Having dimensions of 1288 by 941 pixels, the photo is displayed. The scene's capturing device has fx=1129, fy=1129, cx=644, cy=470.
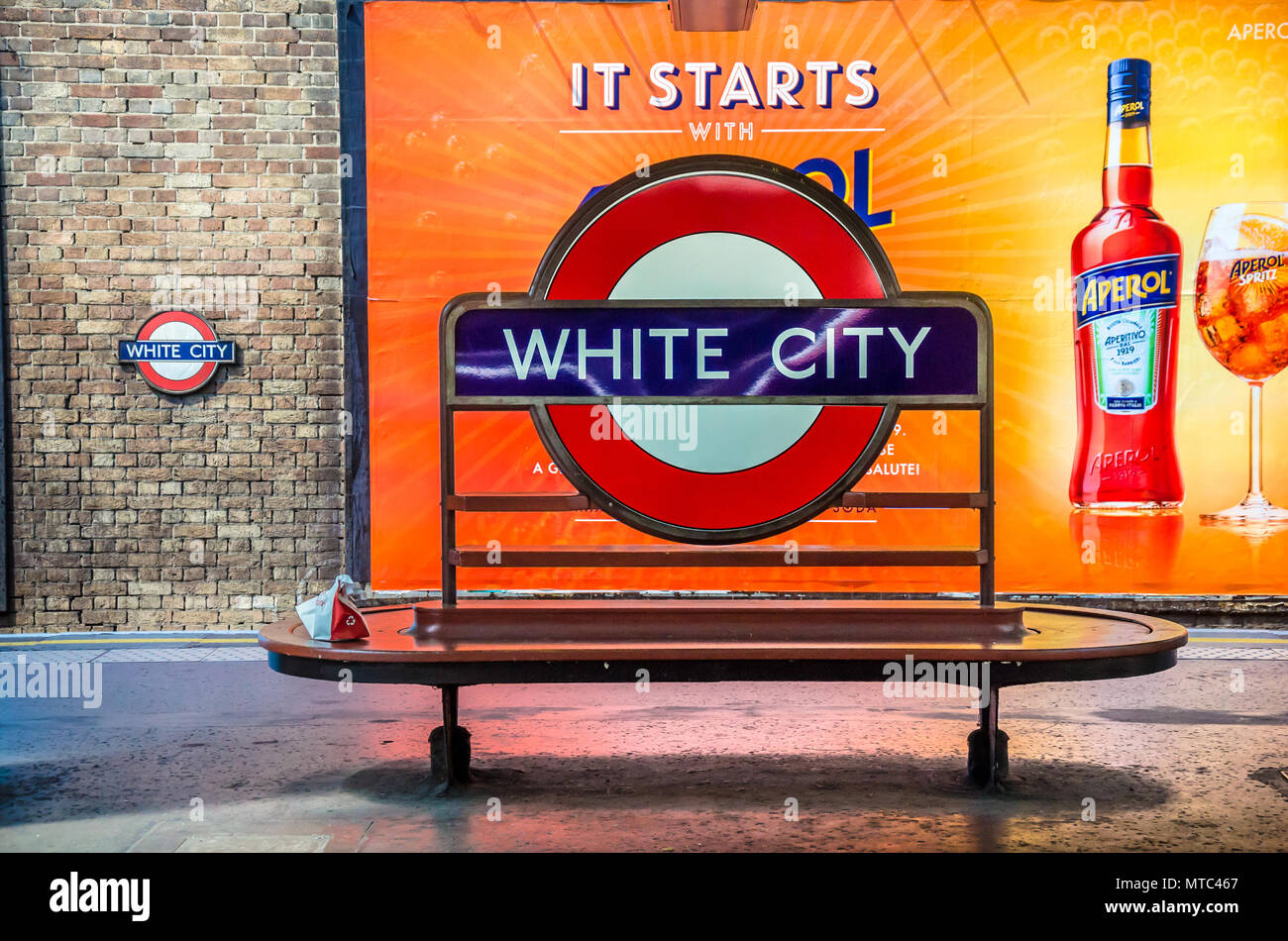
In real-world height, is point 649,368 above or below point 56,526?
above

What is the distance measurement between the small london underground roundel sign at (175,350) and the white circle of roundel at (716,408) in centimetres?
436

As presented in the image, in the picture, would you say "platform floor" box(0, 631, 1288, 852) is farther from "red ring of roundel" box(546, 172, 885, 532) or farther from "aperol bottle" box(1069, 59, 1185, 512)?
"aperol bottle" box(1069, 59, 1185, 512)

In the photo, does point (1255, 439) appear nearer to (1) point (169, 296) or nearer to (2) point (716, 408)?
(2) point (716, 408)

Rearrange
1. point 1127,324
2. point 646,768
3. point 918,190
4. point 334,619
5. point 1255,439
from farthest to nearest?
point 918,190, point 1255,439, point 1127,324, point 646,768, point 334,619

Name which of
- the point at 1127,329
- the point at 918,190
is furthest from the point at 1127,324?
the point at 918,190

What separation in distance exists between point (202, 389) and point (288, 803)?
14.1 ft

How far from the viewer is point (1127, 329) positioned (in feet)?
23.0

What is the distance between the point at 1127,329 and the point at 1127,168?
1099mm

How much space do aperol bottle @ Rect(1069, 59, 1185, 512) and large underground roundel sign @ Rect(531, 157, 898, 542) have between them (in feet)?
12.3

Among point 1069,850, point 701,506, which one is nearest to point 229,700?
point 701,506

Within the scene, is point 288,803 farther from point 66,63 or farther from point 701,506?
point 66,63

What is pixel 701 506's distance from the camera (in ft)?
13.0

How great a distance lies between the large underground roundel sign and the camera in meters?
3.97

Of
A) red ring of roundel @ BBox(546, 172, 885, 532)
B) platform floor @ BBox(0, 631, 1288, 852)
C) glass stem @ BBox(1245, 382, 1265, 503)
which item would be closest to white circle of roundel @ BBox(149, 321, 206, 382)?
platform floor @ BBox(0, 631, 1288, 852)
